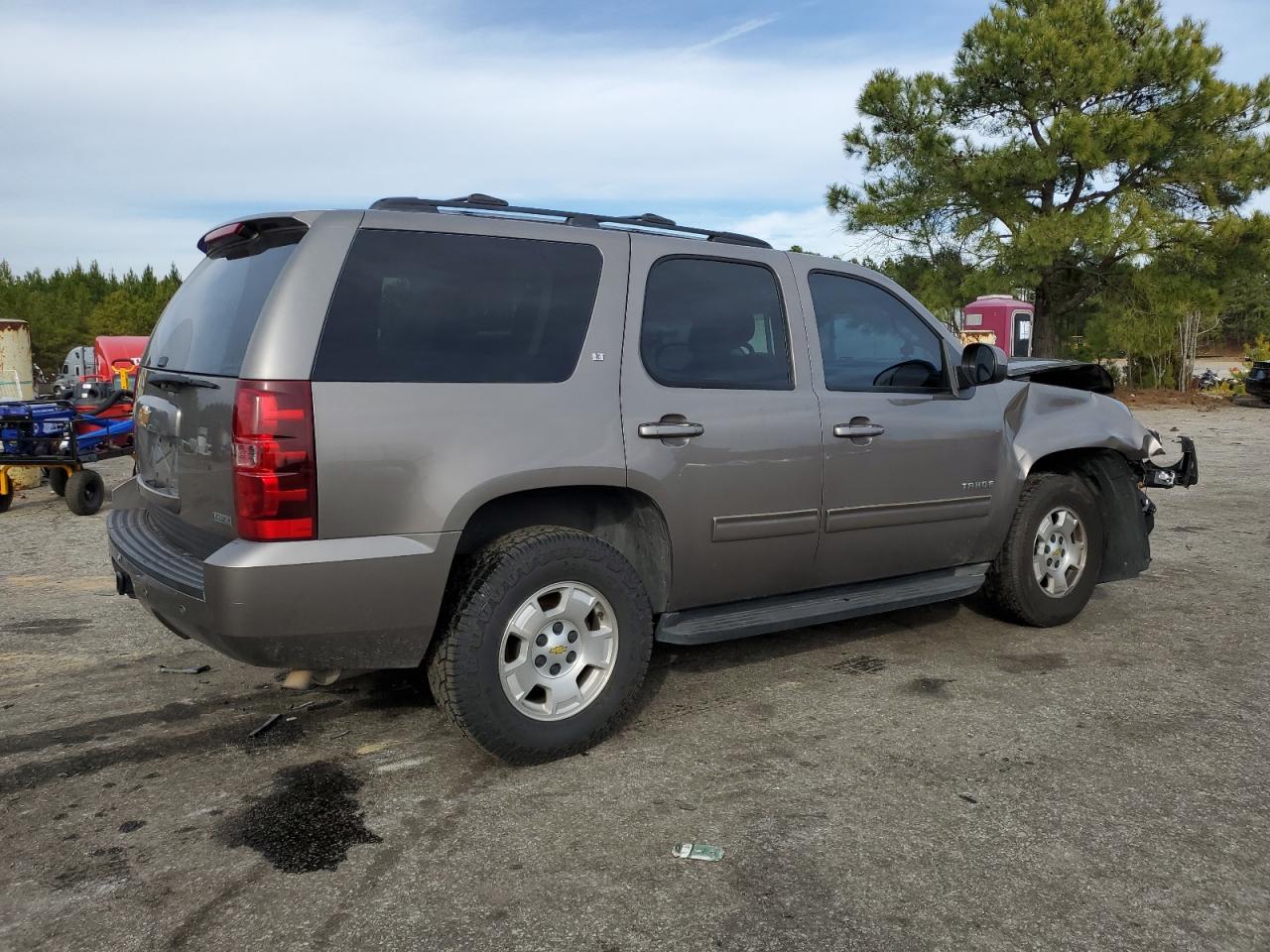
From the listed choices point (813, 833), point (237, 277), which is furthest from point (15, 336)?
point (813, 833)

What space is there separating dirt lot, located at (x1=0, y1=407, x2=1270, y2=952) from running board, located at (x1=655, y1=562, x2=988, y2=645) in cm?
33

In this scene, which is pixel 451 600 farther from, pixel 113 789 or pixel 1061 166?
pixel 1061 166

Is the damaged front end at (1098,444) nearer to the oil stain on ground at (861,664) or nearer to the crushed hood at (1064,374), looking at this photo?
the crushed hood at (1064,374)

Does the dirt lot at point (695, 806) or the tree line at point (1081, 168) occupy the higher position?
the tree line at point (1081, 168)

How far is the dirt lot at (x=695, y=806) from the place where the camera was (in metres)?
2.66

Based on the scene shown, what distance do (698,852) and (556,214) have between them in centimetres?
233

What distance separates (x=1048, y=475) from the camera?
207 inches

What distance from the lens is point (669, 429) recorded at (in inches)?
152

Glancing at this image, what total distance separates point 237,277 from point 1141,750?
362 centimetres

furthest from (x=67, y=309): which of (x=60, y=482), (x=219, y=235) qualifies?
(x=219, y=235)

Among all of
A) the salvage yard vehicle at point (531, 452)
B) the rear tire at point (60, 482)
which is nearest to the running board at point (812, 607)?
the salvage yard vehicle at point (531, 452)

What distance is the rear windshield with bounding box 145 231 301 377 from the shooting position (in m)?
3.41

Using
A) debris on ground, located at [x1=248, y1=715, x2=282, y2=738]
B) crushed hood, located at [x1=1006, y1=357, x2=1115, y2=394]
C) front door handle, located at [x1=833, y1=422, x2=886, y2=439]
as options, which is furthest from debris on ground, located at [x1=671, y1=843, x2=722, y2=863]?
crushed hood, located at [x1=1006, y1=357, x2=1115, y2=394]

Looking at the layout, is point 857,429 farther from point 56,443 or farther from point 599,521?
point 56,443
